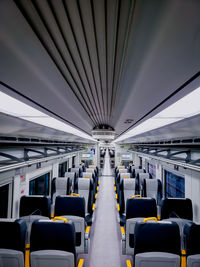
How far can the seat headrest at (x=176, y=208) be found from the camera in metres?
3.73

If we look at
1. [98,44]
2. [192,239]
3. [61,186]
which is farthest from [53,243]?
[61,186]

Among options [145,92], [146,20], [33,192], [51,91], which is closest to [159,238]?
[145,92]

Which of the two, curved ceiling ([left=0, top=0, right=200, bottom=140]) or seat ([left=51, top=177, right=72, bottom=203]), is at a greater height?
curved ceiling ([left=0, top=0, right=200, bottom=140])

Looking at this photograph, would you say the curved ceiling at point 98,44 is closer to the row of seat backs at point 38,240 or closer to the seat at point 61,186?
the row of seat backs at point 38,240

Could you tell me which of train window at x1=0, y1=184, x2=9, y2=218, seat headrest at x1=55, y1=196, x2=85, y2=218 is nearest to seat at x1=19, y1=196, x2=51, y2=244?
seat headrest at x1=55, y1=196, x2=85, y2=218

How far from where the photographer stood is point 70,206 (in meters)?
3.92

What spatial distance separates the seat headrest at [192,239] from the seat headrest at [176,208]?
142cm

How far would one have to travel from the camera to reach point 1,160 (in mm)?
3299

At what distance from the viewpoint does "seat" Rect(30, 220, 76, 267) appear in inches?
89.1

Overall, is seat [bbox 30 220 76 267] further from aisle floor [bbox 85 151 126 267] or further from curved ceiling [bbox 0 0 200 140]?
curved ceiling [bbox 0 0 200 140]

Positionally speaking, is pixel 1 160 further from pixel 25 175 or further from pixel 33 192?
pixel 33 192

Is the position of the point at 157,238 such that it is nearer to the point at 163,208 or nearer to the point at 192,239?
the point at 192,239

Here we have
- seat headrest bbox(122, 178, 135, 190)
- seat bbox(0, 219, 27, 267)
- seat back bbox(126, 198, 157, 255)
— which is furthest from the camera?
seat headrest bbox(122, 178, 135, 190)

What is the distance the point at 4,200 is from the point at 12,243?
204cm
